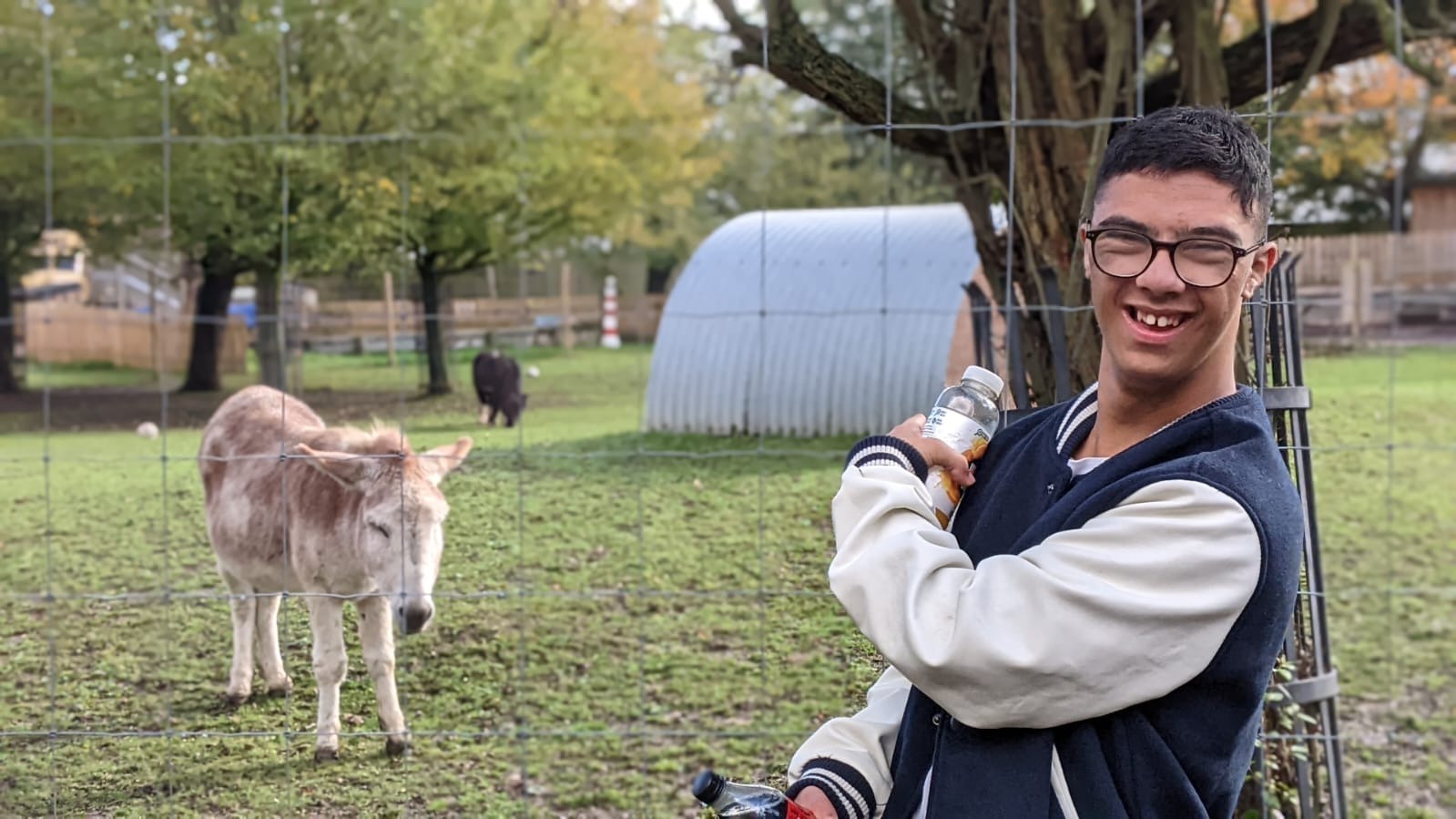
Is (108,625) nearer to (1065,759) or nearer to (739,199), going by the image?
(1065,759)

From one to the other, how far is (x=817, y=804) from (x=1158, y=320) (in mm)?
775

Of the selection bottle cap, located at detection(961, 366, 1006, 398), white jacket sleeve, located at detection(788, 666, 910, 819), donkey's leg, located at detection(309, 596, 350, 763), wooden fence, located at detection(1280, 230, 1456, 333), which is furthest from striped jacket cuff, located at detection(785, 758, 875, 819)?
wooden fence, located at detection(1280, 230, 1456, 333)

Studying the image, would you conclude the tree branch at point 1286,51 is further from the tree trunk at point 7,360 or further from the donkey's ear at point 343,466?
the tree trunk at point 7,360

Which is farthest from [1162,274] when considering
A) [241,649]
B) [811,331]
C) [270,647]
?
[811,331]

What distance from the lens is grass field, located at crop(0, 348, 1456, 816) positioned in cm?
396

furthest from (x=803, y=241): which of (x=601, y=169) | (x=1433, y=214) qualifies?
(x=1433, y=214)

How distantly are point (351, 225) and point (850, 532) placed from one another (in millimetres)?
11889

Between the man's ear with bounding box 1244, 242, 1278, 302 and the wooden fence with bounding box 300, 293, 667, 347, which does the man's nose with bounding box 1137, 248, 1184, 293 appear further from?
the wooden fence with bounding box 300, 293, 667, 347

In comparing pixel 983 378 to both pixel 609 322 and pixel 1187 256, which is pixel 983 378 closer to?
pixel 1187 256

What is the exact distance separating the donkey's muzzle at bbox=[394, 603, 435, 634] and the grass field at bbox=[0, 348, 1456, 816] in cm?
25

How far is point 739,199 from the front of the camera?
95.9 feet

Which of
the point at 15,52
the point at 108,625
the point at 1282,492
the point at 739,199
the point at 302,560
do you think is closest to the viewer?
the point at 1282,492

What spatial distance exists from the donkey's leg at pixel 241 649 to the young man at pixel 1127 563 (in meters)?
3.26

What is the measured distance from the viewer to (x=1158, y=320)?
159 cm
